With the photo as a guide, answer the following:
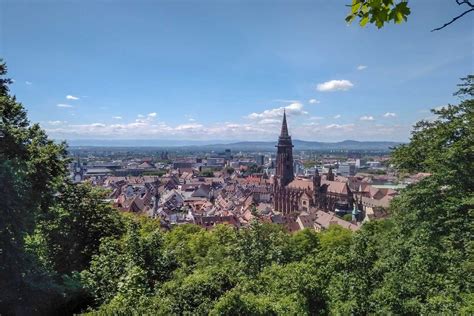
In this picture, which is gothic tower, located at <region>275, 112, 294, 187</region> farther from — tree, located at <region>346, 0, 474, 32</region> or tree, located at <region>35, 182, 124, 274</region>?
tree, located at <region>346, 0, 474, 32</region>

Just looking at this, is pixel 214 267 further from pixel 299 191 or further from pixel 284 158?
pixel 284 158

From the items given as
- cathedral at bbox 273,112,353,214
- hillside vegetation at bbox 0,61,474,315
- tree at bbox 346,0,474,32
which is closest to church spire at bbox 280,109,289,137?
cathedral at bbox 273,112,353,214

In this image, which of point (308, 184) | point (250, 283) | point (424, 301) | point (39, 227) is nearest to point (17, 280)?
point (39, 227)

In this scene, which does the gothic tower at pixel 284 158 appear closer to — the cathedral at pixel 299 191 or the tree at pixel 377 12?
the cathedral at pixel 299 191

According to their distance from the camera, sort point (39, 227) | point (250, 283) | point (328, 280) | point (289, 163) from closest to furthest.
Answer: point (250, 283) < point (328, 280) < point (39, 227) < point (289, 163)

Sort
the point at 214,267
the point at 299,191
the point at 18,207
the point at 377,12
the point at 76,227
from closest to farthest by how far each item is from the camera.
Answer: the point at 377,12
the point at 18,207
the point at 214,267
the point at 76,227
the point at 299,191

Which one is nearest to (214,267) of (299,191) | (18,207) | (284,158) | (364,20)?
(18,207)

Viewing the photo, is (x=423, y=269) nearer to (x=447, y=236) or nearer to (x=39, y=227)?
(x=447, y=236)

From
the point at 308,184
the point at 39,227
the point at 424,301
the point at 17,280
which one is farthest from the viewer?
the point at 308,184
